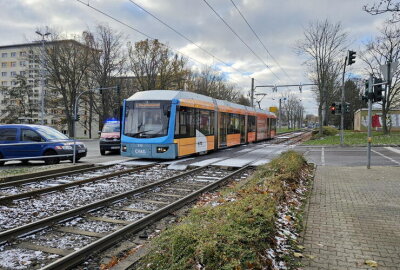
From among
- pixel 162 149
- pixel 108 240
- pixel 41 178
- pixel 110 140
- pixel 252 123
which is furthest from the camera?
pixel 252 123

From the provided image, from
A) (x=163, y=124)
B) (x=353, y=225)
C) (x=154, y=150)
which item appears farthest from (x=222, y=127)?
(x=353, y=225)

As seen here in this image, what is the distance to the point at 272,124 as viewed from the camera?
38094 mm

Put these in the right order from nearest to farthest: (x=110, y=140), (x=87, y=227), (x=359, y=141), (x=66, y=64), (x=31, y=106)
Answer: (x=87, y=227) → (x=110, y=140) → (x=359, y=141) → (x=66, y=64) → (x=31, y=106)

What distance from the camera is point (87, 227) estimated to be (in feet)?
17.7

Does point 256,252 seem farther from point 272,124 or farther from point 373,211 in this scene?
point 272,124

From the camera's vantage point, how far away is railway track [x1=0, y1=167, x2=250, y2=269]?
4266mm

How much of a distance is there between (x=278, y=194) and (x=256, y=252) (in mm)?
2858

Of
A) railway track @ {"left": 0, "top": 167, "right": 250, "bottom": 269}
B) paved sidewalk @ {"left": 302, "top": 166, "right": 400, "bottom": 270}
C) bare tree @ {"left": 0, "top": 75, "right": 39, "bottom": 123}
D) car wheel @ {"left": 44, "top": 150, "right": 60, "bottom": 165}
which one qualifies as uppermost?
bare tree @ {"left": 0, "top": 75, "right": 39, "bottom": 123}

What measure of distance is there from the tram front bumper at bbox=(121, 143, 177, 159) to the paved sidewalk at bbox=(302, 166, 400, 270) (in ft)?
21.8

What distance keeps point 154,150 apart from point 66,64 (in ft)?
119

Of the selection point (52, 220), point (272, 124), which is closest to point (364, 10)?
point (52, 220)

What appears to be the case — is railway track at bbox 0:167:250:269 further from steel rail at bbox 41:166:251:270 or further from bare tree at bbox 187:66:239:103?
bare tree at bbox 187:66:239:103

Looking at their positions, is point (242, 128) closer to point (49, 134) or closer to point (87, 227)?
point (49, 134)

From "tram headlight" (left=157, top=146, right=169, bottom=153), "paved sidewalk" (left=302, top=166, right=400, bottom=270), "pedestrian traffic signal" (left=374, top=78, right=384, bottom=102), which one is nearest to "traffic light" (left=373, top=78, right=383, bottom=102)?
"pedestrian traffic signal" (left=374, top=78, right=384, bottom=102)
